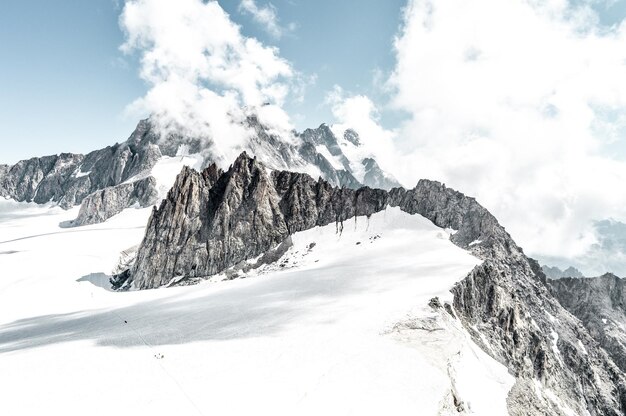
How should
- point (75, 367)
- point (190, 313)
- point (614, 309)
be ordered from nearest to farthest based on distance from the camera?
point (75, 367) → point (190, 313) → point (614, 309)

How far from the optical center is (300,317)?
34281 mm

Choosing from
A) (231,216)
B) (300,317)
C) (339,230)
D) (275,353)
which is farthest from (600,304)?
(275,353)

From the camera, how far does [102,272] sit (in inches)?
3925

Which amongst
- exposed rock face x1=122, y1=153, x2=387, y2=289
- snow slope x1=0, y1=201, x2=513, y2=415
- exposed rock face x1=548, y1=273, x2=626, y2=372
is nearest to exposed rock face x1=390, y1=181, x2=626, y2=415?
snow slope x1=0, y1=201, x2=513, y2=415

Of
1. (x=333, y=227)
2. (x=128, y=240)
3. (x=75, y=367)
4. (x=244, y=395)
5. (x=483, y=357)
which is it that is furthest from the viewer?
(x=128, y=240)

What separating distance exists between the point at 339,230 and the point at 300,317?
180ft

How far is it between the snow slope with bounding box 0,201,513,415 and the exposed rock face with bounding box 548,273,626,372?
6775cm

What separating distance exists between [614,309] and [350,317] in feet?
380

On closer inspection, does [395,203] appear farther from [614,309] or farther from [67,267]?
[67,267]

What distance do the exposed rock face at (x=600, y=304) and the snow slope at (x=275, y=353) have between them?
222 ft

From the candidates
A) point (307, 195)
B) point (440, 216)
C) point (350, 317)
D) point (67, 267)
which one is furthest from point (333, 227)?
point (67, 267)

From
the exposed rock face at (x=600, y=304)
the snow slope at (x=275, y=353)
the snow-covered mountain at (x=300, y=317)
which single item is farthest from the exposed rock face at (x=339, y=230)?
the exposed rock face at (x=600, y=304)

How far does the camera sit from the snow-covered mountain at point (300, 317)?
2097 cm

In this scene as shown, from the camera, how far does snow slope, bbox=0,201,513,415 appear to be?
19.6 metres
